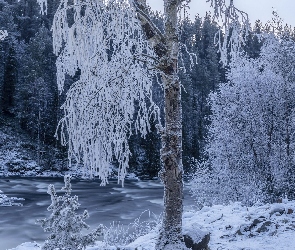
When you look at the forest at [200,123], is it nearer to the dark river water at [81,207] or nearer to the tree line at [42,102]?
the tree line at [42,102]

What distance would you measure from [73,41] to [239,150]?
1680 centimetres

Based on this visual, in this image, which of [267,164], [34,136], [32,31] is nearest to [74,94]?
[267,164]

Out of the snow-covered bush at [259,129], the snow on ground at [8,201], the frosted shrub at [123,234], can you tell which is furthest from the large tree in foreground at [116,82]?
the snow on ground at [8,201]

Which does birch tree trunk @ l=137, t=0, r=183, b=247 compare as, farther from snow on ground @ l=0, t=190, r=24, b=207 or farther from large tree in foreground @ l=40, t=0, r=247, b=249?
snow on ground @ l=0, t=190, r=24, b=207

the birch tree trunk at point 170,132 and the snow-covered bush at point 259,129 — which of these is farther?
the snow-covered bush at point 259,129

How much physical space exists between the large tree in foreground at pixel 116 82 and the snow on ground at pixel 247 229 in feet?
7.26

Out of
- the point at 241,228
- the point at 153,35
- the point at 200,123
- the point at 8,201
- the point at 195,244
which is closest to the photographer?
the point at 153,35

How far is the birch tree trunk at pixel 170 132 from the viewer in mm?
5465

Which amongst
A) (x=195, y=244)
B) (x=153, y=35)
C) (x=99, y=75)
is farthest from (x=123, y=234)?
(x=153, y=35)

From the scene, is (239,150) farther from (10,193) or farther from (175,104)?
(10,193)

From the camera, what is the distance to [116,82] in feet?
18.3

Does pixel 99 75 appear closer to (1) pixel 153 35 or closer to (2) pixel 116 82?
(2) pixel 116 82

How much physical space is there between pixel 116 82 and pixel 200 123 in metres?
65.6

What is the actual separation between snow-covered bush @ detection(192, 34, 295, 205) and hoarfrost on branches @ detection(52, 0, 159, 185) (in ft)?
46.4
